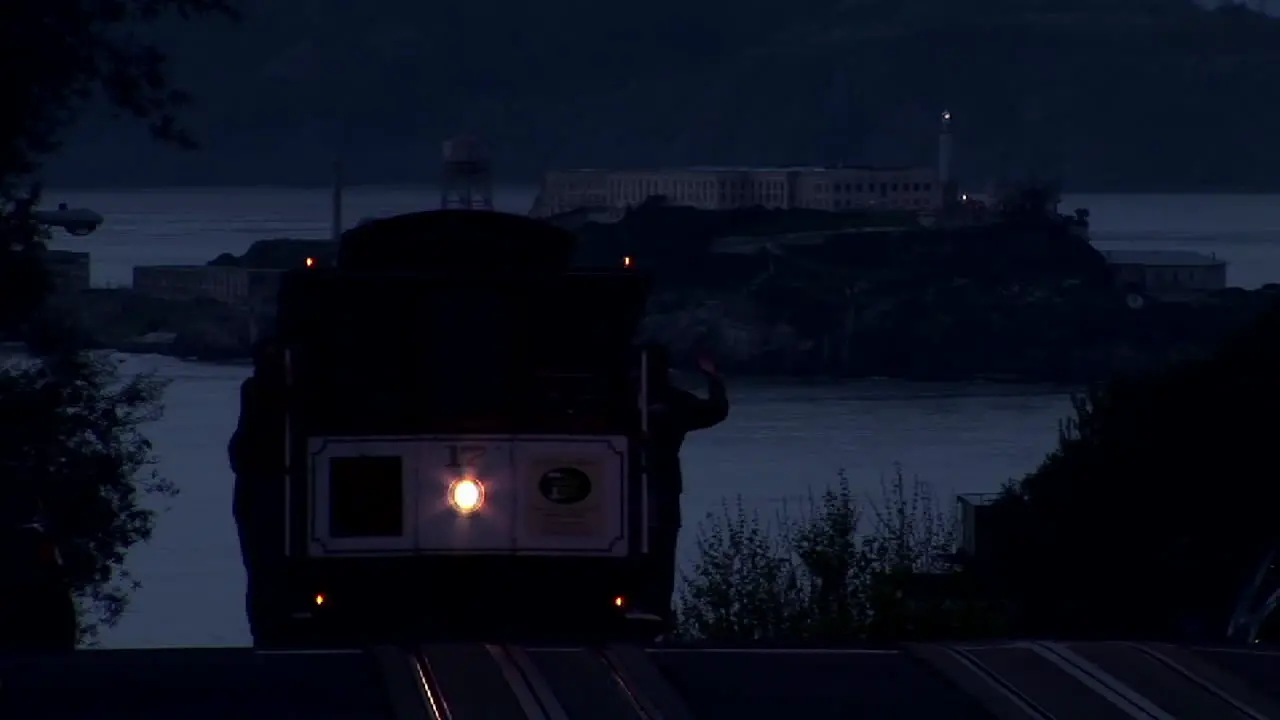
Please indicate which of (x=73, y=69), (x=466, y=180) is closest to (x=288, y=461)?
(x=73, y=69)

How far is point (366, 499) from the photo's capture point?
33.7ft

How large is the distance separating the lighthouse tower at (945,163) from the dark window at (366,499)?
55.0 m

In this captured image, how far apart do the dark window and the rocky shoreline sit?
2520 centimetres

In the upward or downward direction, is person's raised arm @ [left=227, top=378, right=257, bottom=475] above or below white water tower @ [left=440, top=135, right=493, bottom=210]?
below

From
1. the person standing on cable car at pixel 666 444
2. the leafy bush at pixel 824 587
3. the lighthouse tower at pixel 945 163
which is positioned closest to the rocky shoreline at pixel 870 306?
the lighthouse tower at pixel 945 163

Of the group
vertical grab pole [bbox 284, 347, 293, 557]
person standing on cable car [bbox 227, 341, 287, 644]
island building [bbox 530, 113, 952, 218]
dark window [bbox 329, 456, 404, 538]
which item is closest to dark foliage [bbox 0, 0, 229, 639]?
person standing on cable car [bbox 227, 341, 287, 644]

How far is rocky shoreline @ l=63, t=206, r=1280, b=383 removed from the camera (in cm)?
4141

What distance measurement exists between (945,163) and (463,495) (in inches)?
2536

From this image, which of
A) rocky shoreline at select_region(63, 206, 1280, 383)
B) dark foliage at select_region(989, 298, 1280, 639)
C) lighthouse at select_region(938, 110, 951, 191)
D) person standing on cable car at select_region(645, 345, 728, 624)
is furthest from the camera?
lighthouse at select_region(938, 110, 951, 191)

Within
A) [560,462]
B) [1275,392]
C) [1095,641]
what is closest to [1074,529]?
[1275,392]

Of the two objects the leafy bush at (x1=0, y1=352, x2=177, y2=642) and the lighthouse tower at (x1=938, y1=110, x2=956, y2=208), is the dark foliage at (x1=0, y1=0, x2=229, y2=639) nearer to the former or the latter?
the leafy bush at (x1=0, y1=352, x2=177, y2=642)

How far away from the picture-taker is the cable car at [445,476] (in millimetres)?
10242

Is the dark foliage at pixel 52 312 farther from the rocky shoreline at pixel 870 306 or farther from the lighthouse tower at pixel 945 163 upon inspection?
the lighthouse tower at pixel 945 163

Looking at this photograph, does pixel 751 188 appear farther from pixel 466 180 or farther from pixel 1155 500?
pixel 466 180
